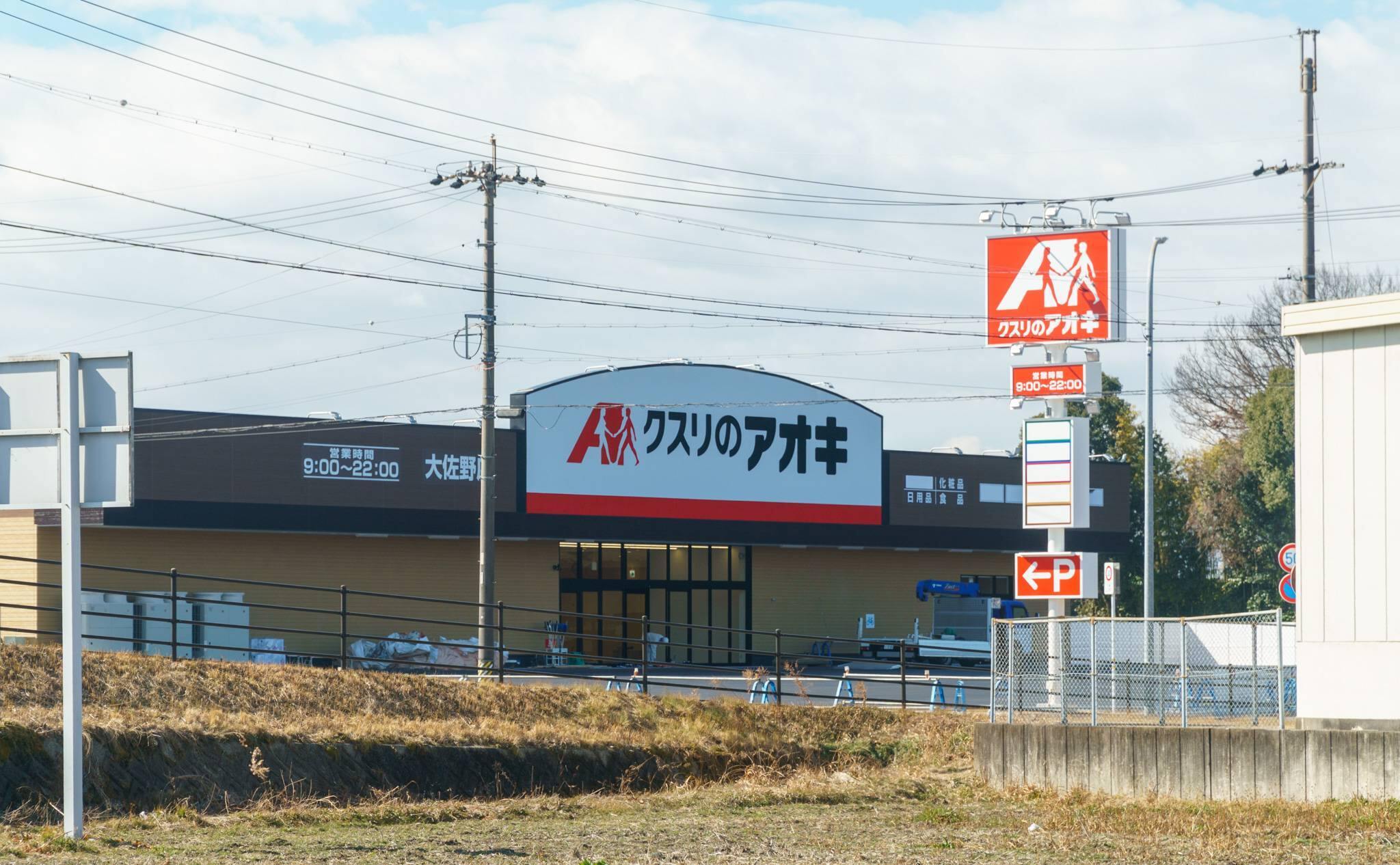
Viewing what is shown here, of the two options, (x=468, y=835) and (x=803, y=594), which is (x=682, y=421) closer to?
(x=803, y=594)

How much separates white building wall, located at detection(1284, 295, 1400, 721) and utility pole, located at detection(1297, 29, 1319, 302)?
73.6 feet

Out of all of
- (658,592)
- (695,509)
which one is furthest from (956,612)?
(695,509)

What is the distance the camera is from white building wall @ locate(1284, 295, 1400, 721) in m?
16.8

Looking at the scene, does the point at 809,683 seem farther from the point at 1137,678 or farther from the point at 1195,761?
the point at 1195,761

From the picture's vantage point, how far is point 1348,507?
56.5 ft

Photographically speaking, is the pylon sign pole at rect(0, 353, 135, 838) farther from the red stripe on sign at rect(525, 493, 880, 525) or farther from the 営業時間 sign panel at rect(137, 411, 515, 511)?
the red stripe on sign at rect(525, 493, 880, 525)

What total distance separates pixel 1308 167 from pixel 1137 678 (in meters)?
26.7

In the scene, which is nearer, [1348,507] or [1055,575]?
[1348,507]

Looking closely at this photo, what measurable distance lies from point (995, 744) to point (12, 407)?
39.9 feet

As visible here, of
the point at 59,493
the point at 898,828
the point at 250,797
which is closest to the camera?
the point at 59,493


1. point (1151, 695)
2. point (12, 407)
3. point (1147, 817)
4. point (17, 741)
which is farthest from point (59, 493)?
point (1151, 695)

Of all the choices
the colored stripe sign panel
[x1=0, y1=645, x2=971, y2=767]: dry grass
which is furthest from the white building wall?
the colored stripe sign panel

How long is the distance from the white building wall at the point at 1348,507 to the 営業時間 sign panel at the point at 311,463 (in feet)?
88.9

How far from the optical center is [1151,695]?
63.5ft
